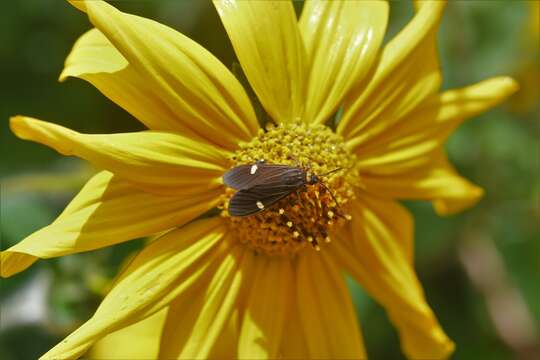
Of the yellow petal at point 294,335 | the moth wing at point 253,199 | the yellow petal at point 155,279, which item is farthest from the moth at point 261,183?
the yellow petal at point 294,335

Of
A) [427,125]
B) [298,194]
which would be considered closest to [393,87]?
[427,125]

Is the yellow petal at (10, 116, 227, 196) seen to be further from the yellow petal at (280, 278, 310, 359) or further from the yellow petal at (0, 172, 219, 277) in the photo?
the yellow petal at (280, 278, 310, 359)


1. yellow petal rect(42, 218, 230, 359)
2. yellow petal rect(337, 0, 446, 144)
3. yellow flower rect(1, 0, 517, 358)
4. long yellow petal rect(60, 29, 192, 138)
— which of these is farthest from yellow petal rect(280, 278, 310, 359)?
long yellow petal rect(60, 29, 192, 138)

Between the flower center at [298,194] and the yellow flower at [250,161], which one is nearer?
the yellow flower at [250,161]

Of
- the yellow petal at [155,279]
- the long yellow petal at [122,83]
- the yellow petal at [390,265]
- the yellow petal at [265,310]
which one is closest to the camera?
the yellow petal at [155,279]

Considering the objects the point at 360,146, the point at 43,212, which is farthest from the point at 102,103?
the point at 360,146

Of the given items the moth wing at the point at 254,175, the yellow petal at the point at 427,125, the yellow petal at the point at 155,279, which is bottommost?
the yellow petal at the point at 427,125

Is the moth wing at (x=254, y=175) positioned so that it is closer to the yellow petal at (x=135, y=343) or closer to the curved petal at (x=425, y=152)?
the curved petal at (x=425, y=152)
